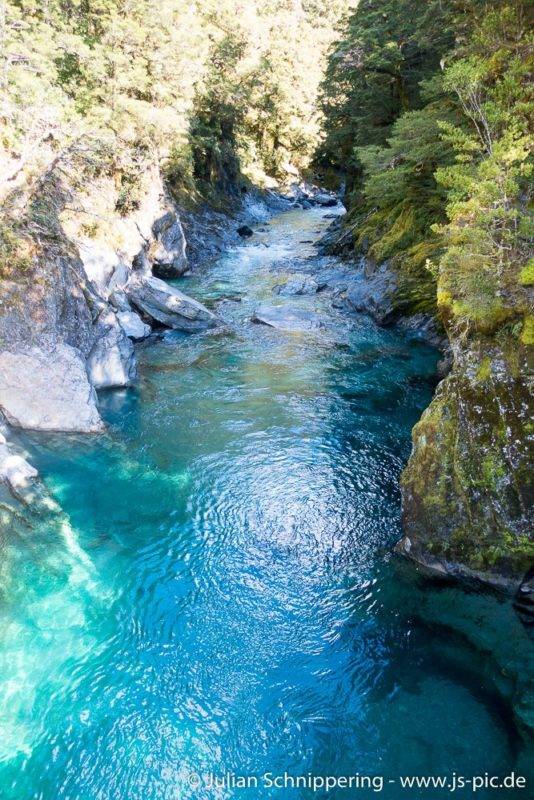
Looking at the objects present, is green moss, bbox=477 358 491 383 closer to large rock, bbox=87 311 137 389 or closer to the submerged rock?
large rock, bbox=87 311 137 389

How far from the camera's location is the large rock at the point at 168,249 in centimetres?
2402

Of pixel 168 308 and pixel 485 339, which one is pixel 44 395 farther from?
pixel 485 339

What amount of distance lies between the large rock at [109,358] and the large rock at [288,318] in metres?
5.76

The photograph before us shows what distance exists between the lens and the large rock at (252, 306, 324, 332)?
18.5 metres

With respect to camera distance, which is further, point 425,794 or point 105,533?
point 105,533

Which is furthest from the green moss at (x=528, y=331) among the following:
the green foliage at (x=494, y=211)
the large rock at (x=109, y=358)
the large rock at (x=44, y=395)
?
the large rock at (x=109, y=358)

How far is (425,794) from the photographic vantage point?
212 inches

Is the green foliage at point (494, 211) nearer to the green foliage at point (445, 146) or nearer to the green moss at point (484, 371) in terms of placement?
the green foliage at point (445, 146)

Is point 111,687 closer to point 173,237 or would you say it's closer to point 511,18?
point 511,18

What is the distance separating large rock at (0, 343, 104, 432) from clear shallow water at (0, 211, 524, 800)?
0.59m

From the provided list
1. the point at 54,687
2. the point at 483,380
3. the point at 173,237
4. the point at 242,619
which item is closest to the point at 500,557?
the point at 483,380

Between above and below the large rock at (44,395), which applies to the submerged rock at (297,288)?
above

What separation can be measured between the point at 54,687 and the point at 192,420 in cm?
686

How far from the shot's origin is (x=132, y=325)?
1741cm
